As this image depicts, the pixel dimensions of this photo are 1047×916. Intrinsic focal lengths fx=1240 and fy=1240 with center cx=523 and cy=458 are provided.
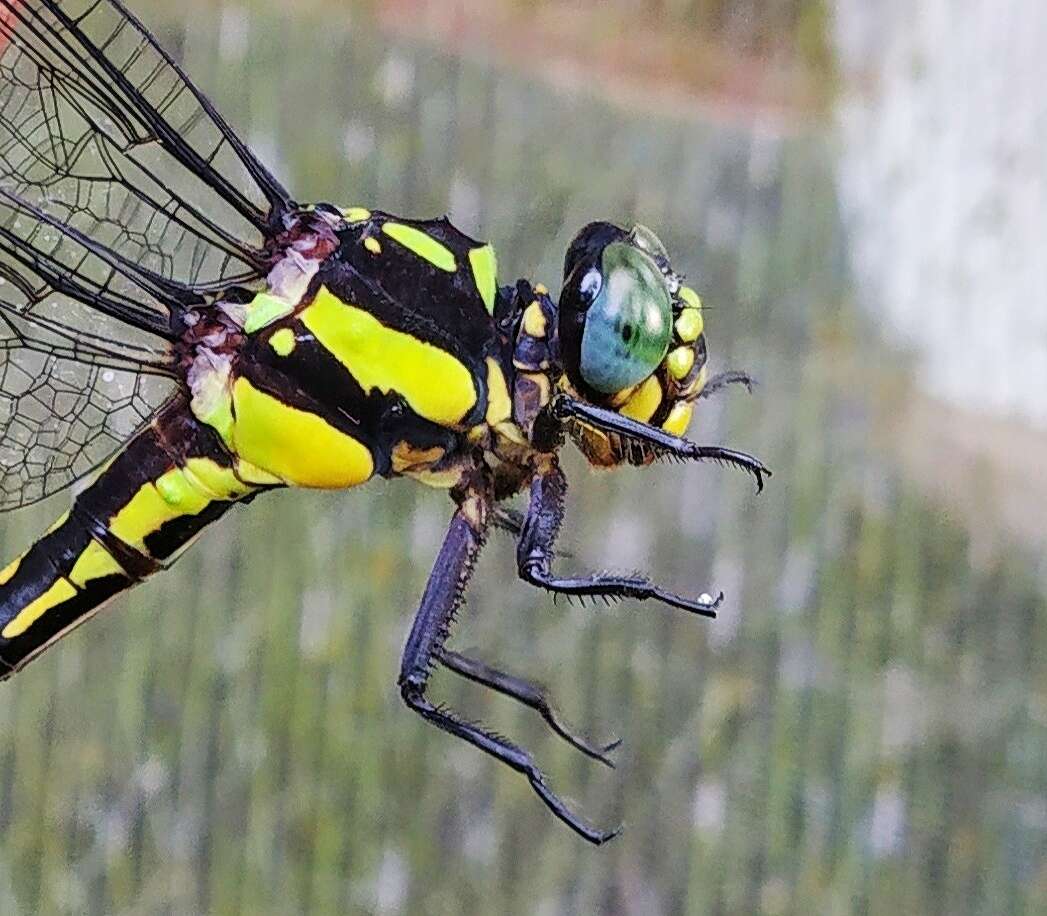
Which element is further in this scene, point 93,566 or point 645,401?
point 93,566

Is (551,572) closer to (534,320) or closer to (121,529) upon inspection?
(534,320)

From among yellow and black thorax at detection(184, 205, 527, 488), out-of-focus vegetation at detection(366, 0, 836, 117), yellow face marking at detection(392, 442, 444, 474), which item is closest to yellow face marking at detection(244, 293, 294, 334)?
yellow and black thorax at detection(184, 205, 527, 488)

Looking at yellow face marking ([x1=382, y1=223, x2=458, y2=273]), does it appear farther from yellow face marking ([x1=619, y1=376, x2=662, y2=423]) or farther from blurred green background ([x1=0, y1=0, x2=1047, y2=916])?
blurred green background ([x1=0, y1=0, x2=1047, y2=916])

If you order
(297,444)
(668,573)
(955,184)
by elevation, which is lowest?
(297,444)

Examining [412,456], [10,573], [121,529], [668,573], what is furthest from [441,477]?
[668,573]

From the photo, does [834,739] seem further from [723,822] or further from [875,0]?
→ [875,0]

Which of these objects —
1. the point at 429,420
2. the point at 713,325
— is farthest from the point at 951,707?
the point at 429,420

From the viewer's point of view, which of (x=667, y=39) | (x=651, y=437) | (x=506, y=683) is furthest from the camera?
(x=667, y=39)
